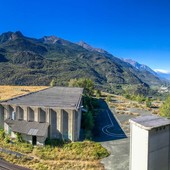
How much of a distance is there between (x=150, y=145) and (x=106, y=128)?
25.4 metres

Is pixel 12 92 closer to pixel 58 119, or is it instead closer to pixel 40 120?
pixel 40 120

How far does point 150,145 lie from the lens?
7133 mm

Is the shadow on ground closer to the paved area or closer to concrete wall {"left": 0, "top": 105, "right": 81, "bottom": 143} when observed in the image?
the paved area

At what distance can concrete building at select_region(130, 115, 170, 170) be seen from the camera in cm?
713

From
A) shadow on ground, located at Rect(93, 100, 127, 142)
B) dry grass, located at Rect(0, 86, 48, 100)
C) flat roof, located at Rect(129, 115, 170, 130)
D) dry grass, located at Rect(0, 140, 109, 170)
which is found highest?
flat roof, located at Rect(129, 115, 170, 130)

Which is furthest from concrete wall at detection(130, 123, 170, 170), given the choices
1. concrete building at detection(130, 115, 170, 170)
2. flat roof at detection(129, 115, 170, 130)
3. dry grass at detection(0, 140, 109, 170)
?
dry grass at detection(0, 140, 109, 170)

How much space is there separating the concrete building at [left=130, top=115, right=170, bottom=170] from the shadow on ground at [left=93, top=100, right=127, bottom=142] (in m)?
19.4

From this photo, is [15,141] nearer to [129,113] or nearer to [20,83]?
[129,113]

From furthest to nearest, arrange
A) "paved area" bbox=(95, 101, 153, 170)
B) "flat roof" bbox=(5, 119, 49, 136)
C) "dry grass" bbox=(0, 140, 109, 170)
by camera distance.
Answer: "flat roof" bbox=(5, 119, 49, 136) < "paved area" bbox=(95, 101, 153, 170) < "dry grass" bbox=(0, 140, 109, 170)

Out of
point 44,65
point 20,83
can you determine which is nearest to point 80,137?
point 20,83

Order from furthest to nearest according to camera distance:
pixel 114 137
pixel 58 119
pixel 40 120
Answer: pixel 114 137 < pixel 40 120 < pixel 58 119

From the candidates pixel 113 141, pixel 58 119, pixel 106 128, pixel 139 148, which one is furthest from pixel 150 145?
pixel 106 128

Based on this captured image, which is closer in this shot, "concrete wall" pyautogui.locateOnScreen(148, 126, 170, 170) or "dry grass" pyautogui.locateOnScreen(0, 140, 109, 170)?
"concrete wall" pyautogui.locateOnScreen(148, 126, 170, 170)

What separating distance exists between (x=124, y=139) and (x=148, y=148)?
20736mm
